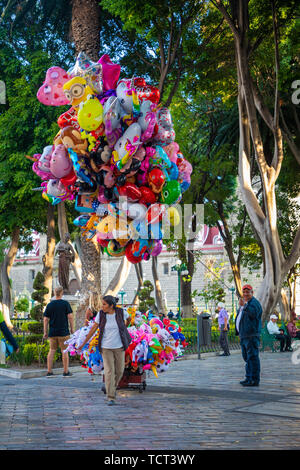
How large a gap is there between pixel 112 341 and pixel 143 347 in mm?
1011

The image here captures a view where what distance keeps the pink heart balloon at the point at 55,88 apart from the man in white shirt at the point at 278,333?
1207 cm

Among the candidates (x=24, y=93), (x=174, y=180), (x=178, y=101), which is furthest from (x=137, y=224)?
(x=178, y=101)

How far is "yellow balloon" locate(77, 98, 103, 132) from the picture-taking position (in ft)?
29.2

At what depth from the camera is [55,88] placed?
10.0m

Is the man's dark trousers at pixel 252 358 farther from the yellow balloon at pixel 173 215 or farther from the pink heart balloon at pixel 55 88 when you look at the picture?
the pink heart balloon at pixel 55 88

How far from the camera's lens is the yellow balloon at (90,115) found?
891 cm

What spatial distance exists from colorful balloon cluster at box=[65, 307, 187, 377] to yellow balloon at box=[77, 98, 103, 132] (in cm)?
336

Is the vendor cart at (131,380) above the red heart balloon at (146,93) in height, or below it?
below

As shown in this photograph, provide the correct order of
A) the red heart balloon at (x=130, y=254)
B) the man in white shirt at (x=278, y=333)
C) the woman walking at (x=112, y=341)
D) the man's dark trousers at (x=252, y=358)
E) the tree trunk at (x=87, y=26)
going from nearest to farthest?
the woman walking at (x=112, y=341)
the red heart balloon at (x=130, y=254)
the man's dark trousers at (x=252, y=358)
the tree trunk at (x=87, y=26)
the man in white shirt at (x=278, y=333)

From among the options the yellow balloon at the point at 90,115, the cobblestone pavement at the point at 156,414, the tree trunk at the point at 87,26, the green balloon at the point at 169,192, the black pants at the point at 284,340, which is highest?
the tree trunk at the point at 87,26

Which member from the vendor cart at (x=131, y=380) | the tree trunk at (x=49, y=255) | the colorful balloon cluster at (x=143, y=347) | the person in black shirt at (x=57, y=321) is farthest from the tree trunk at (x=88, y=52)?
the tree trunk at (x=49, y=255)

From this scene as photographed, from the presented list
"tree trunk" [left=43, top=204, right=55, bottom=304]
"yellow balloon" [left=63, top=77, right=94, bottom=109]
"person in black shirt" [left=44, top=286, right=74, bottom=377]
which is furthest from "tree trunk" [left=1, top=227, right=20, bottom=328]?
"yellow balloon" [left=63, top=77, right=94, bottom=109]

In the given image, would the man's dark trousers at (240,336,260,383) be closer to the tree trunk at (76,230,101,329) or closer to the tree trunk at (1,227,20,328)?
the tree trunk at (76,230,101,329)

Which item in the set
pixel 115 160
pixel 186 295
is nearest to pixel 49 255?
pixel 186 295
